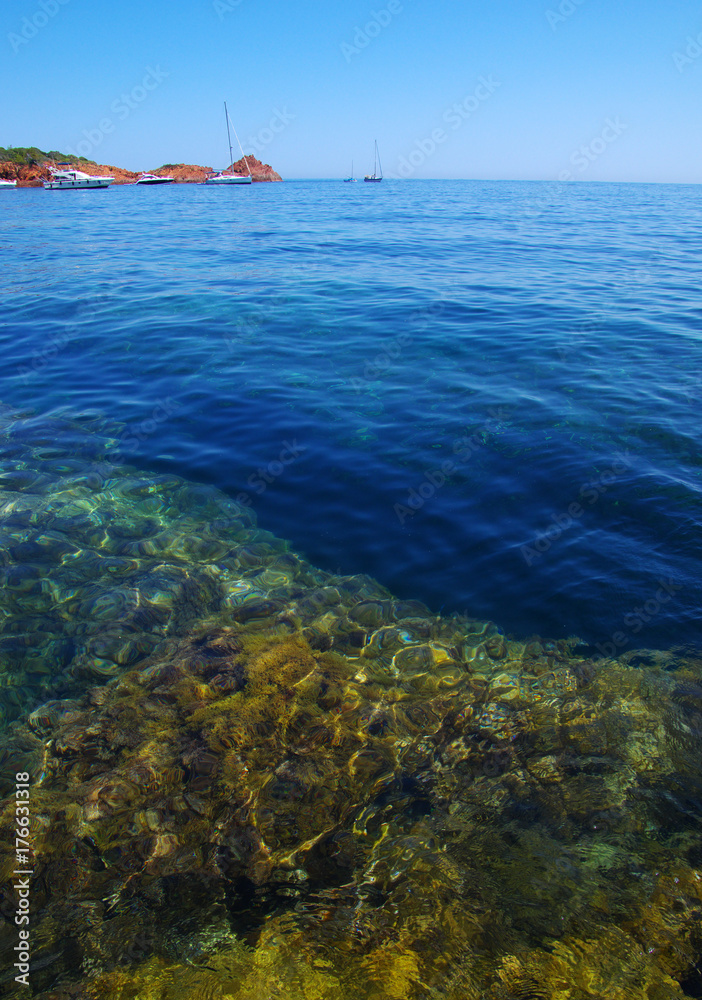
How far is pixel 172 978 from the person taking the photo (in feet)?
9.16

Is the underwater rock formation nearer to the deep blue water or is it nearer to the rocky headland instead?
the deep blue water

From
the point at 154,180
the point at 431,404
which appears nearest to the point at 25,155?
the point at 154,180

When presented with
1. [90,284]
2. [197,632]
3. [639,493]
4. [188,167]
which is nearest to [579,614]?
[639,493]

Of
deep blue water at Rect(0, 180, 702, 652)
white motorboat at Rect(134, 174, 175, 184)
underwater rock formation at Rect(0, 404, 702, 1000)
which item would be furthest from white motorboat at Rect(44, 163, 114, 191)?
underwater rock formation at Rect(0, 404, 702, 1000)

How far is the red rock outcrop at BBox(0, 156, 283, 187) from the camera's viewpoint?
88.6m

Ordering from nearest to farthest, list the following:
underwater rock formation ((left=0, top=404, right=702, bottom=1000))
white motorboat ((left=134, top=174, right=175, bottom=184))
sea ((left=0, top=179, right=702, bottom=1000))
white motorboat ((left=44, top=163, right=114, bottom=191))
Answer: underwater rock formation ((left=0, top=404, right=702, bottom=1000)), sea ((left=0, top=179, right=702, bottom=1000)), white motorboat ((left=44, top=163, right=114, bottom=191)), white motorboat ((left=134, top=174, right=175, bottom=184))

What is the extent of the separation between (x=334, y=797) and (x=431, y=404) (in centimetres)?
718

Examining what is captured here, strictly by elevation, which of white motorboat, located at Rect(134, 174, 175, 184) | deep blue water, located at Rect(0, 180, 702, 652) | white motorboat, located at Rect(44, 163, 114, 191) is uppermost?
white motorboat, located at Rect(134, 174, 175, 184)

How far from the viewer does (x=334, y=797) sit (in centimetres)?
389

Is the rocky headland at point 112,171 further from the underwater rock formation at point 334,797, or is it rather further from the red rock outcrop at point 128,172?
the underwater rock formation at point 334,797

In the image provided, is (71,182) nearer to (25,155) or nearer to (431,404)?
(25,155)

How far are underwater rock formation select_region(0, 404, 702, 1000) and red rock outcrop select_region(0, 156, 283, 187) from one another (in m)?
110

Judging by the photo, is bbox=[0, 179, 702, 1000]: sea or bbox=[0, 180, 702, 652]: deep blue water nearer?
bbox=[0, 179, 702, 1000]: sea

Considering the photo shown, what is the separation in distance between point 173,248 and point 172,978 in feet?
92.6
